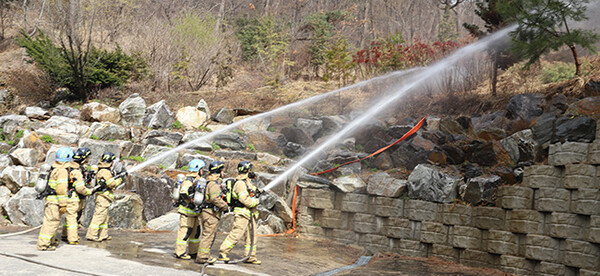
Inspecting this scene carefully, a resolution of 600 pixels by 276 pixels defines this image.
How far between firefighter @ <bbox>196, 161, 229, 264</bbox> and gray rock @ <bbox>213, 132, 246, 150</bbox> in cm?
720

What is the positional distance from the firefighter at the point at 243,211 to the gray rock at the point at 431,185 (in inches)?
153

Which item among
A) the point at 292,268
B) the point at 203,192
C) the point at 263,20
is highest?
the point at 263,20

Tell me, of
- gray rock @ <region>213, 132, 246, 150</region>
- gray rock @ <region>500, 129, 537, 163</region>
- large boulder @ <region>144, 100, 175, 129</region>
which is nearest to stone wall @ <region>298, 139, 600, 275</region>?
gray rock @ <region>500, 129, 537, 163</region>

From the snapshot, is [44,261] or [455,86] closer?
[44,261]

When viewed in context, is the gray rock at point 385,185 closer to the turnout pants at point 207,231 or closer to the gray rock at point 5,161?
the turnout pants at point 207,231

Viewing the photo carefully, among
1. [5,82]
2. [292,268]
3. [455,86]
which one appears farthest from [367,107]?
[5,82]

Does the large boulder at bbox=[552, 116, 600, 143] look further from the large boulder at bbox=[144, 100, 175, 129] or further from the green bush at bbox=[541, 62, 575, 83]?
the large boulder at bbox=[144, 100, 175, 129]

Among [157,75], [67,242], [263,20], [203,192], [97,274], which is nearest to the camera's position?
[97,274]

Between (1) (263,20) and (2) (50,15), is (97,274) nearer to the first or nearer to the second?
(2) (50,15)

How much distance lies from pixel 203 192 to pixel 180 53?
14428 millimetres

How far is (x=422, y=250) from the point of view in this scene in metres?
10.2

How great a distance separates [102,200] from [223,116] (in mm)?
8525

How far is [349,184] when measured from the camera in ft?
36.8


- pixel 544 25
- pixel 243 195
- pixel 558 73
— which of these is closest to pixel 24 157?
pixel 243 195
